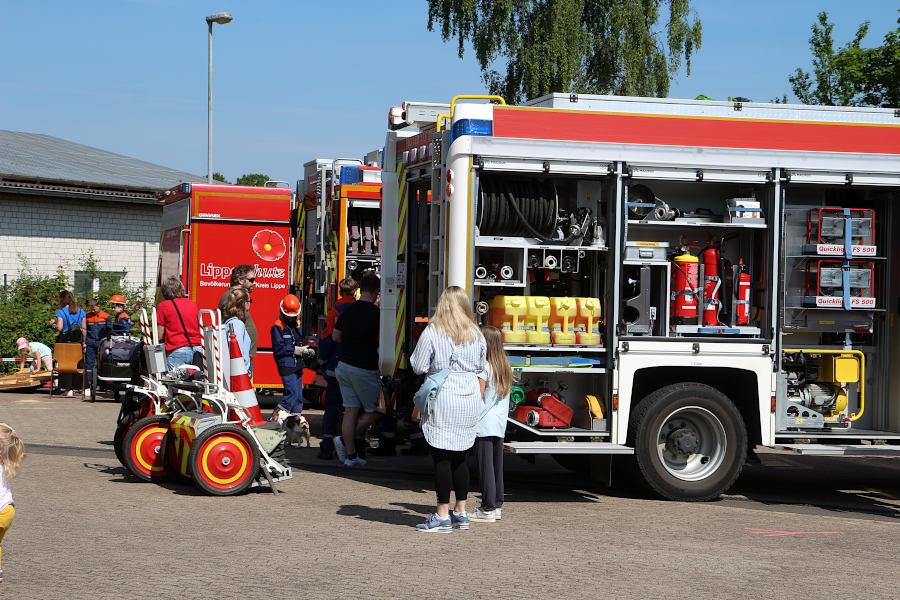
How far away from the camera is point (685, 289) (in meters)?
10.6

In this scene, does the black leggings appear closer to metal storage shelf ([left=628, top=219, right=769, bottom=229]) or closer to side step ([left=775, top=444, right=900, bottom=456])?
metal storage shelf ([left=628, top=219, right=769, bottom=229])

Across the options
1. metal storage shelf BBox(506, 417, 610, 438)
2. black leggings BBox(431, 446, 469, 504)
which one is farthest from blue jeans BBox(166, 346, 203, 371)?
black leggings BBox(431, 446, 469, 504)

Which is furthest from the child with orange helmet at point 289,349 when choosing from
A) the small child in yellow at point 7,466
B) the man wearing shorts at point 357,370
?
the small child in yellow at point 7,466

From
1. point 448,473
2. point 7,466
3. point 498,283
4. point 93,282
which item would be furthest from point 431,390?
point 93,282

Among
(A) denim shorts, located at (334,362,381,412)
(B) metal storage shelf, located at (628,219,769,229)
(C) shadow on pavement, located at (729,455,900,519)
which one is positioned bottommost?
(C) shadow on pavement, located at (729,455,900,519)

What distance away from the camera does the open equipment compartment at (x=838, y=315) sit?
10750mm

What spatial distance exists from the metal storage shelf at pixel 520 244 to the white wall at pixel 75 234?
2139 centimetres

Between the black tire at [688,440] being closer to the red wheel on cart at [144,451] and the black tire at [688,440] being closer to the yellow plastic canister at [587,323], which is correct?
the yellow plastic canister at [587,323]

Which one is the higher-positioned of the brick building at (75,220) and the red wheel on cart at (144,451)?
the brick building at (75,220)

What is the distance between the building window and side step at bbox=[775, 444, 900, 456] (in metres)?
21.1

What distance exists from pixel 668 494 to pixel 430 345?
2.84m

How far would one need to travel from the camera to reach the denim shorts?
11984 mm

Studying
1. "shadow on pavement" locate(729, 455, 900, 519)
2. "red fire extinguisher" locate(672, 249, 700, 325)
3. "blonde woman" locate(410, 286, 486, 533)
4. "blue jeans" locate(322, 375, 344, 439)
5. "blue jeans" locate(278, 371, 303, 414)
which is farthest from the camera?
"blue jeans" locate(278, 371, 303, 414)

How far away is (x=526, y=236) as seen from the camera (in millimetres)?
10367
